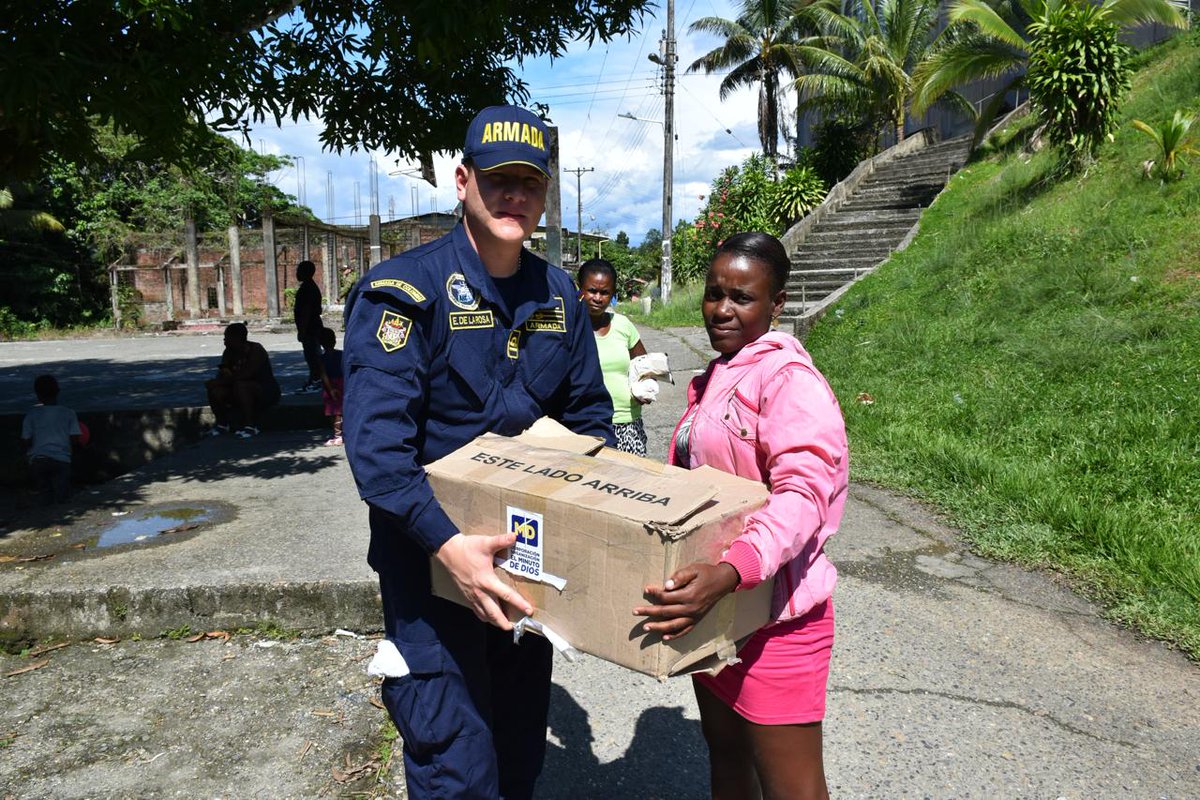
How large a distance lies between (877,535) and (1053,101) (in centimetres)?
839

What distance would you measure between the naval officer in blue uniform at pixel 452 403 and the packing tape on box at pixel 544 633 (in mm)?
27

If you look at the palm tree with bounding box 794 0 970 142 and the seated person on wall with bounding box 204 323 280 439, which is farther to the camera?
the palm tree with bounding box 794 0 970 142

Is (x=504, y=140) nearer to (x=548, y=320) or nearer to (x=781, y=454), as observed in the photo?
(x=548, y=320)

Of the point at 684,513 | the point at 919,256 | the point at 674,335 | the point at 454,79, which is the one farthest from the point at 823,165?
the point at 684,513

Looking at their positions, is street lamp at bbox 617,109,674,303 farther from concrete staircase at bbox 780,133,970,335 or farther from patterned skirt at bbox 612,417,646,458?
patterned skirt at bbox 612,417,646,458

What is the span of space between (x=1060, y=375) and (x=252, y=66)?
6.38 metres

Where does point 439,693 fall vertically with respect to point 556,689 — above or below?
above

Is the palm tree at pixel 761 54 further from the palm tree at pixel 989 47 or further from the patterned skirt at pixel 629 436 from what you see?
the patterned skirt at pixel 629 436

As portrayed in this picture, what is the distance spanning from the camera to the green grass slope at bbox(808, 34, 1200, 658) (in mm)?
4543

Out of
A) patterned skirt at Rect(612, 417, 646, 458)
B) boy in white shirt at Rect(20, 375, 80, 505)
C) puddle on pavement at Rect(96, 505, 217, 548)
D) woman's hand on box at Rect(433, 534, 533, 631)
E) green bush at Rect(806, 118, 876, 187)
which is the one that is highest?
green bush at Rect(806, 118, 876, 187)

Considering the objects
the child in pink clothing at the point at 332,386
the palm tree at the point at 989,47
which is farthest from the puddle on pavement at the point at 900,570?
the palm tree at the point at 989,47

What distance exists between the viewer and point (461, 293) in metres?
2.00

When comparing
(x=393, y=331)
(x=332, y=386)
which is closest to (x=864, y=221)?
(x=332, y=386)

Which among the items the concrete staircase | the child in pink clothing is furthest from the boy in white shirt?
the concrete staircase
